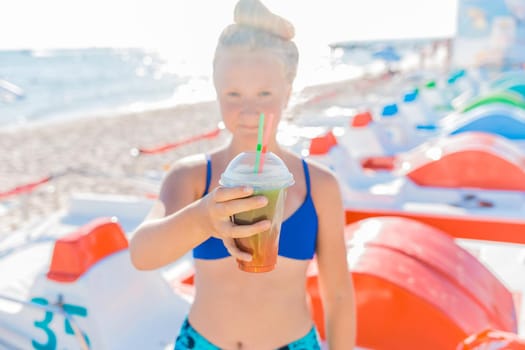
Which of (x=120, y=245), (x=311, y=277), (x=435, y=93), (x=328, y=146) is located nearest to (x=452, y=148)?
(x=328, y=146)

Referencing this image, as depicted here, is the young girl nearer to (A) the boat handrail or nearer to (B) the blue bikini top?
(B) the blue bikini top

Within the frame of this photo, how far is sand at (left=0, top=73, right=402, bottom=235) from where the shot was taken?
21.2ft

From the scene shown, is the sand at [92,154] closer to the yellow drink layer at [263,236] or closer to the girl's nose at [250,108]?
the girl's nose at [250,108]

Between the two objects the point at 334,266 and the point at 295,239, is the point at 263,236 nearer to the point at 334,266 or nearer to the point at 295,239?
the point at 295,239

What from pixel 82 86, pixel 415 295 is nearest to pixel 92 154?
pixel 415 295

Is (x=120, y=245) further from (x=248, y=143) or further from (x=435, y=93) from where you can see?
(x=435, y=93)

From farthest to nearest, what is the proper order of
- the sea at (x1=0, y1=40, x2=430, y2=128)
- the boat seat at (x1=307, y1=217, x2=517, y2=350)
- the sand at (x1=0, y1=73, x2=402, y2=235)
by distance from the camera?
the sea at (x1=0, y1=40, x2=430, y2=128) → the sand at (x1=0, y1=73, x2=402, y2=235) → the boat seat at (x1=307, y1=217, x2=517, y2=350)

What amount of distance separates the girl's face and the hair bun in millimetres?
69

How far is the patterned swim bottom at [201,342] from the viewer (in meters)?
1.47

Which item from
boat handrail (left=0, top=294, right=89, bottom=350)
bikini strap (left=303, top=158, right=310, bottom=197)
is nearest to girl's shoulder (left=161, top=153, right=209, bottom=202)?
bikini strap (left=303, top=158, right=310, bottom=197)

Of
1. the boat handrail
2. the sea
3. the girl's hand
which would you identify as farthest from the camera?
the sea

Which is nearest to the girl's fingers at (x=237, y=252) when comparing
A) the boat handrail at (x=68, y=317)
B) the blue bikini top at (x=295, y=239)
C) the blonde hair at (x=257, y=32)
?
the blue bikini top at (x=295, y=239)

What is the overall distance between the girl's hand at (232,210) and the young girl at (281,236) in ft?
0.73

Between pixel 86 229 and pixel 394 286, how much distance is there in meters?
1.45
